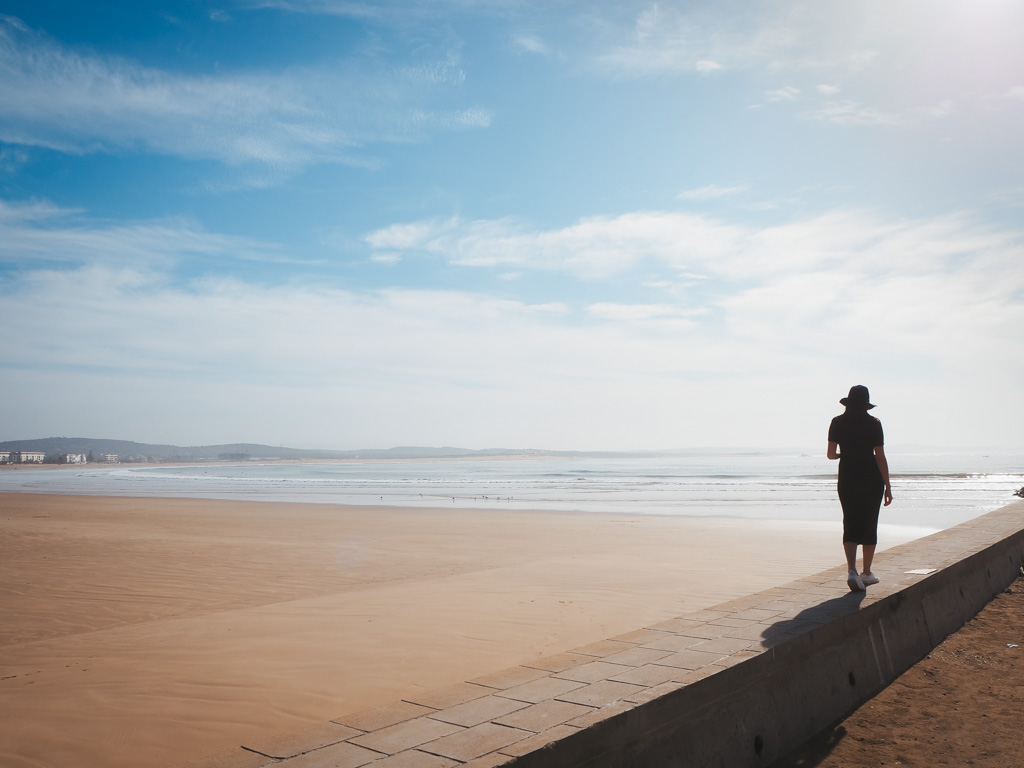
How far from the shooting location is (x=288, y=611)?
7.46m

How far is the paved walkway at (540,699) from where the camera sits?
269 centimetres

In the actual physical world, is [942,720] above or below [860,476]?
below

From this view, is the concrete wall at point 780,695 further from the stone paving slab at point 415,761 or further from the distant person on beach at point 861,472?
the distant person on beach at point 861,472

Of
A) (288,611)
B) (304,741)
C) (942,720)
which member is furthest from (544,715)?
(288,611)

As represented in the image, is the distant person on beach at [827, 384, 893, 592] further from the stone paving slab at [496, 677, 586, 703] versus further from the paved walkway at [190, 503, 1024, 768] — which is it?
the stone paving slab at [496, 677, 586, 703]

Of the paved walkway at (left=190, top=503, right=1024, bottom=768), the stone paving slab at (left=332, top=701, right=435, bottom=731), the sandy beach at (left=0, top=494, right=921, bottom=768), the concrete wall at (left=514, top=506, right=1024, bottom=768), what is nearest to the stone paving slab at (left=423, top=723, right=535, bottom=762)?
the paved walkway at (left=190, top=503, right=1024, bottom=768)

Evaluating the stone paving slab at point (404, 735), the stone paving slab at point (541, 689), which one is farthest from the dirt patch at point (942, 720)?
the stone paving slab at point (404, 735)

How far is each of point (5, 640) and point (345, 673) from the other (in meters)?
3.56

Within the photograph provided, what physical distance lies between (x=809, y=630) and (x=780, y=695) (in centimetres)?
52

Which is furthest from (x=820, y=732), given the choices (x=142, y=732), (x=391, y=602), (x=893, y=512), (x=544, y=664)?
(x=893, y=512)

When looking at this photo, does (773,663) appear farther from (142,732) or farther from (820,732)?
(142,732)

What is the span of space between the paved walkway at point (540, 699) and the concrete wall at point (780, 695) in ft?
0.20

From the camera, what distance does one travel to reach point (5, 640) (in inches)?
250

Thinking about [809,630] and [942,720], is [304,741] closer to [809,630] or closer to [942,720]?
[809,630]
